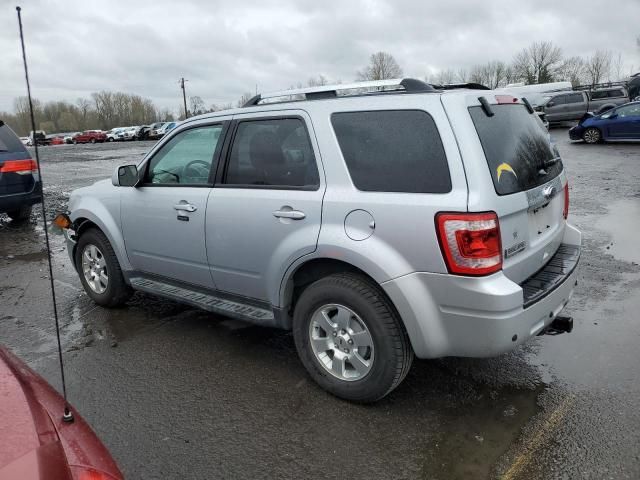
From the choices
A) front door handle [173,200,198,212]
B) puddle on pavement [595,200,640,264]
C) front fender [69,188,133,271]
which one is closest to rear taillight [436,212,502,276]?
front door handle [173,200,198,212]

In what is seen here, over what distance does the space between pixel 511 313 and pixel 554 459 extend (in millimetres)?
778

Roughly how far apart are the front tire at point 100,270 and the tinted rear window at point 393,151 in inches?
104

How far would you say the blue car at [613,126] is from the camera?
1742cm

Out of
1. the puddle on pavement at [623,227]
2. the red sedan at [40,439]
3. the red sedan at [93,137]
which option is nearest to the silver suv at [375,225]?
the red sedan at [40,439]

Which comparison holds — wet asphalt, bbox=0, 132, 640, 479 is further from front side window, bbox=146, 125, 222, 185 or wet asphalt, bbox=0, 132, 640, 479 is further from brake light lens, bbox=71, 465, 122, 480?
front side window, bbox=146, 125, 222, 185

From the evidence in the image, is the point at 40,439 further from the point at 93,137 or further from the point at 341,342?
the point at 93,137

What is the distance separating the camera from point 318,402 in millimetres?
3268

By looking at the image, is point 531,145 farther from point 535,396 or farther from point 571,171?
point 571,171

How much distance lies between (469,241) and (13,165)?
7838 millimetres

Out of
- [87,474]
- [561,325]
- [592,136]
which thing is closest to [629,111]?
[592,136]

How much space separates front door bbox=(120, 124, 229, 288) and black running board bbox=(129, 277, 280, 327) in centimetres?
9

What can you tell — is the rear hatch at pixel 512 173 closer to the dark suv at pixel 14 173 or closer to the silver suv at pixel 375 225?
the silver suv at pixel 375 225

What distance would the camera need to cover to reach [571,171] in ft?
42.5

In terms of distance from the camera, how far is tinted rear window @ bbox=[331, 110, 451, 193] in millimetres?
2822
